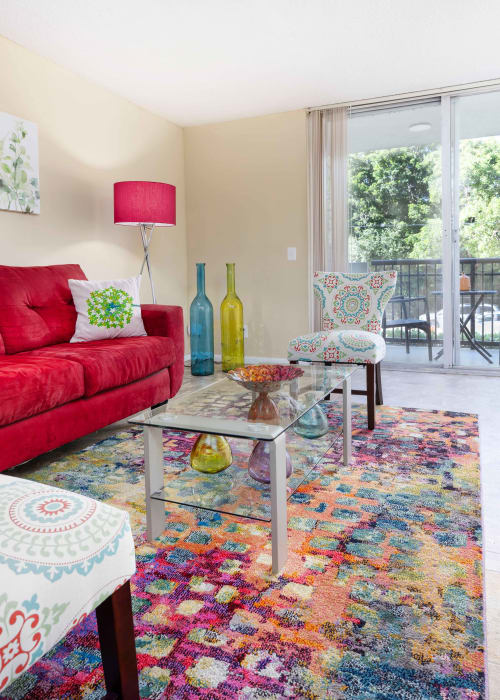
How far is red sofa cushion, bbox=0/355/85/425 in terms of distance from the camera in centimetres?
195

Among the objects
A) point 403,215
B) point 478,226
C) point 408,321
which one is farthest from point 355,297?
point 478,226

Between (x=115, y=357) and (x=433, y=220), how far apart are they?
3068 mm

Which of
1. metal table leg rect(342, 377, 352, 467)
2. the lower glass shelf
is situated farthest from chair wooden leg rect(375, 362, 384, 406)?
the lower glass shelf

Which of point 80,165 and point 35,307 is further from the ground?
point 80,165

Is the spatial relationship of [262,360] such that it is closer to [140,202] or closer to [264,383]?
[140,202]

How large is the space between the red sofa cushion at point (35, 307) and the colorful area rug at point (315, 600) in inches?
34.4

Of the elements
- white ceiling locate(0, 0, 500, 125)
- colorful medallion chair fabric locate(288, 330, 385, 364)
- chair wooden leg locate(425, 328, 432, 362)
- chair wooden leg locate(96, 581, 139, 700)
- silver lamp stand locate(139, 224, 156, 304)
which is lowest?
chair wooden leg locate(96, 581, 139, 700)

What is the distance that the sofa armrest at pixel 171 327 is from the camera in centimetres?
314

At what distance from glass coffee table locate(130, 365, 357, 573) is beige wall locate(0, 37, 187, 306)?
2073mm

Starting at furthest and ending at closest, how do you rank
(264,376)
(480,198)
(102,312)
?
(480,198), (102,312), (264,376)

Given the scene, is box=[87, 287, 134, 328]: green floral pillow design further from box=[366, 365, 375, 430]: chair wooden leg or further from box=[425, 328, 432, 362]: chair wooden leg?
box=[425, 328, 432, 362]: chair wooden leg

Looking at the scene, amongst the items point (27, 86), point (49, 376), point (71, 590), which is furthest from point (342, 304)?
point (71, 590)

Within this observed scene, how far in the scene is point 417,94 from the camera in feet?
13.8

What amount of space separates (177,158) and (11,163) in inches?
81.8
